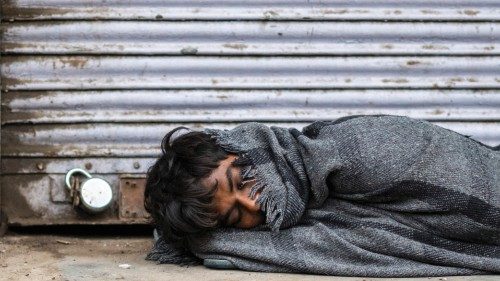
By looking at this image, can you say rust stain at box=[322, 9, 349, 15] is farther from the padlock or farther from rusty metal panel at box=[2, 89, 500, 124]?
the padlock

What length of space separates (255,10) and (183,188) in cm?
120

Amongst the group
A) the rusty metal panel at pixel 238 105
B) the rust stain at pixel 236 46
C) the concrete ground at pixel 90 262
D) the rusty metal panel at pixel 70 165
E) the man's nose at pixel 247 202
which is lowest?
the concrete ground at pixel 90 262

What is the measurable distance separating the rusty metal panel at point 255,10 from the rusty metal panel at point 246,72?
0.19 meters

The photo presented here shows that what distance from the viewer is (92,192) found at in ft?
13.4

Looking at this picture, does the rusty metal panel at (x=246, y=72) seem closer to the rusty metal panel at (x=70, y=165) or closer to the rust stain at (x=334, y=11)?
the rust stain at (x=334, y=11)

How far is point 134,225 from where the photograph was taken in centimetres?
432

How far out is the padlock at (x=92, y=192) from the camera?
4062 mm

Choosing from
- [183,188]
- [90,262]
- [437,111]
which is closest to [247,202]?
[183,188]

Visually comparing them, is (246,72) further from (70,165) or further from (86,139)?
(70,165)

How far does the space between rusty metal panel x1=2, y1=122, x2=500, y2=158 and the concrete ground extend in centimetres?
39

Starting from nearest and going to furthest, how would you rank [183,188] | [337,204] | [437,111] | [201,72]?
[183,188], [337,204], [201,72], [437,111]

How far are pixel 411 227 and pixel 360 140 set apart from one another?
14.6 inches

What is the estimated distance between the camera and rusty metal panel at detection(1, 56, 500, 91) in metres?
4.11

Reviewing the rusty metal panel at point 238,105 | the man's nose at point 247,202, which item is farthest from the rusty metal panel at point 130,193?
the man's nose at point 247,202
